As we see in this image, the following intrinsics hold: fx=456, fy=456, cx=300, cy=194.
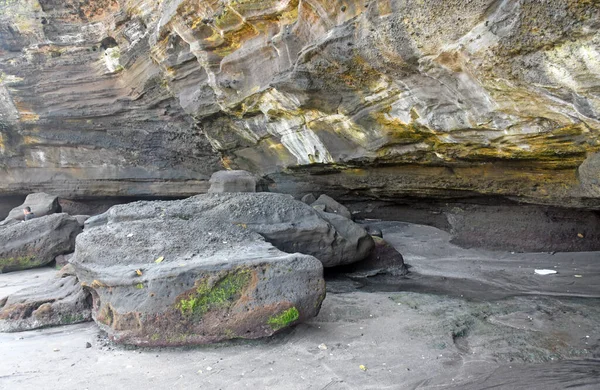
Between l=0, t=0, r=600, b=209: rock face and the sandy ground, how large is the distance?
6.38ft

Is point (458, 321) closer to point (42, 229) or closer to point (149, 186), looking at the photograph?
point (42, 229)

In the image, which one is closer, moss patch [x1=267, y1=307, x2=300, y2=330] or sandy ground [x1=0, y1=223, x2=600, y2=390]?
sandy ground [x1=0, y1=223, x2=600, y2=390]

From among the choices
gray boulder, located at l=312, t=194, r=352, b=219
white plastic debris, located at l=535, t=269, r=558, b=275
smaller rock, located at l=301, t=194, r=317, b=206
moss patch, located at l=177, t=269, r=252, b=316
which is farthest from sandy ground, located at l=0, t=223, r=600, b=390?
smaller rock, located at l=301, t=194, r=317, b=206

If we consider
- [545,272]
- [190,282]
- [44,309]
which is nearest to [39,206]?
[44,309]

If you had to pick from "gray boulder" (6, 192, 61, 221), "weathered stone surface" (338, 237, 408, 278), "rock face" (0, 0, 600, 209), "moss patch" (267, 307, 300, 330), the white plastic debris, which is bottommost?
the white plastic debris

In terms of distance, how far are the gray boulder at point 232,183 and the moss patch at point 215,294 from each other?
13.9 ft

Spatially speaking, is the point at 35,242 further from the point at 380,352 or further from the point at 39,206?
the point at 380,352

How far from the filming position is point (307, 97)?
6.72 metres

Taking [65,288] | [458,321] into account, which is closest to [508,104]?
[458,321]

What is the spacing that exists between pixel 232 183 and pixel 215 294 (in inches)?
171

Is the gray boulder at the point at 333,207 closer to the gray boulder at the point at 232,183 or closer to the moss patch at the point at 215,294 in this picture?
the gray boulder at the point at 232,183

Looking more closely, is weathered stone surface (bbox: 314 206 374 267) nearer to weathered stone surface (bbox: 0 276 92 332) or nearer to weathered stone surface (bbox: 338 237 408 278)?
weathered stone surface (bbox: 338 237 408 278)

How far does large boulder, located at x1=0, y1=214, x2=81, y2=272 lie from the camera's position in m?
8.16

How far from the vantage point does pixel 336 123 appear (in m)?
7.14
